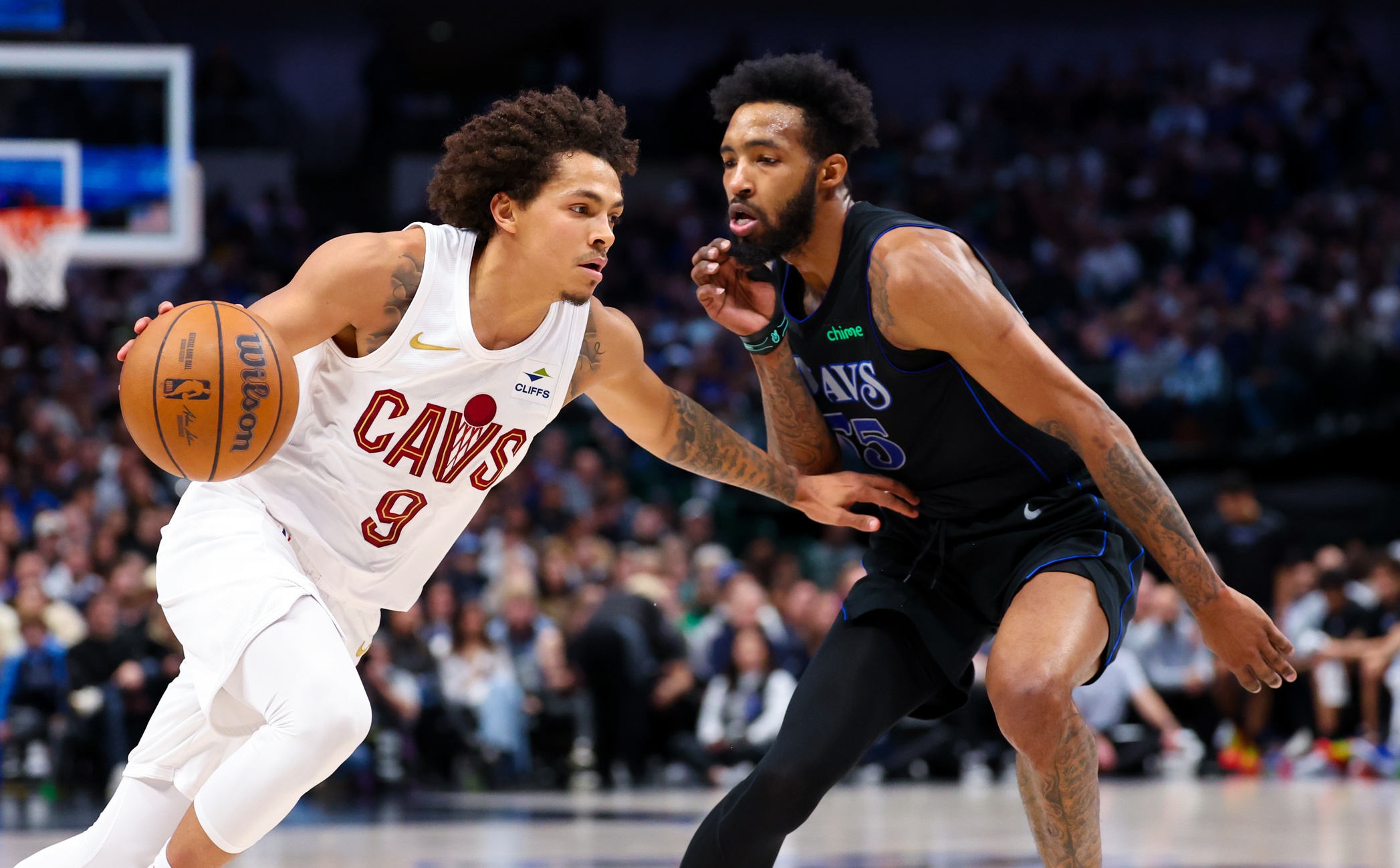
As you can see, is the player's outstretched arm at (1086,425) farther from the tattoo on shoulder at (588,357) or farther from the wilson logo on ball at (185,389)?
the wilson logo on ball at (185,389)

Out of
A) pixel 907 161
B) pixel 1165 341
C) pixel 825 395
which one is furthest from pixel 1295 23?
pixel 825 395

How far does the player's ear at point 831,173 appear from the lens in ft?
14.9

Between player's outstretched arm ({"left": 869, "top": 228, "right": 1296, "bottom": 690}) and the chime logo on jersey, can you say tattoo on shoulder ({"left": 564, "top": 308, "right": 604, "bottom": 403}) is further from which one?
player's outstretched arm ({"left": 869, "top": 228, "right": 1296, "bottom": 690})

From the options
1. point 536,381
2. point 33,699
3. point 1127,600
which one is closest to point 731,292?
point 536,381

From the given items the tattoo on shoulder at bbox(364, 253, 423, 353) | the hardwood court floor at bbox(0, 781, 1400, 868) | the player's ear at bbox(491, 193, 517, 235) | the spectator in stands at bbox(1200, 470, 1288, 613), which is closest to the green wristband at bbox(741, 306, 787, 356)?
the player's ear at bbox(491, 193, 517, 235)

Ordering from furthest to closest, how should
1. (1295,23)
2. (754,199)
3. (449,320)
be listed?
(1295,23) < (754,199) < (449,320)

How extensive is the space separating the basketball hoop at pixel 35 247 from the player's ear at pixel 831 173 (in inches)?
327

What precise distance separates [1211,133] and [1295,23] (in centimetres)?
332

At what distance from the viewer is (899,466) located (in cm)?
454

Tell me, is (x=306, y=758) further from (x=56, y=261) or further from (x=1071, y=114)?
(x=1071, y=114)

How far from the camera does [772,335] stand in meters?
4.65

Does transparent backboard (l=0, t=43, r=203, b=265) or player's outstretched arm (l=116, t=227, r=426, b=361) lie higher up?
transparent backboard (l=0, t=43, r=203, b=265)

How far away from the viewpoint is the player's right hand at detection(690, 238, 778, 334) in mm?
4668

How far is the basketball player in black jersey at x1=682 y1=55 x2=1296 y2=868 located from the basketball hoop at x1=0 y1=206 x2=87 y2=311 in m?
8.11
